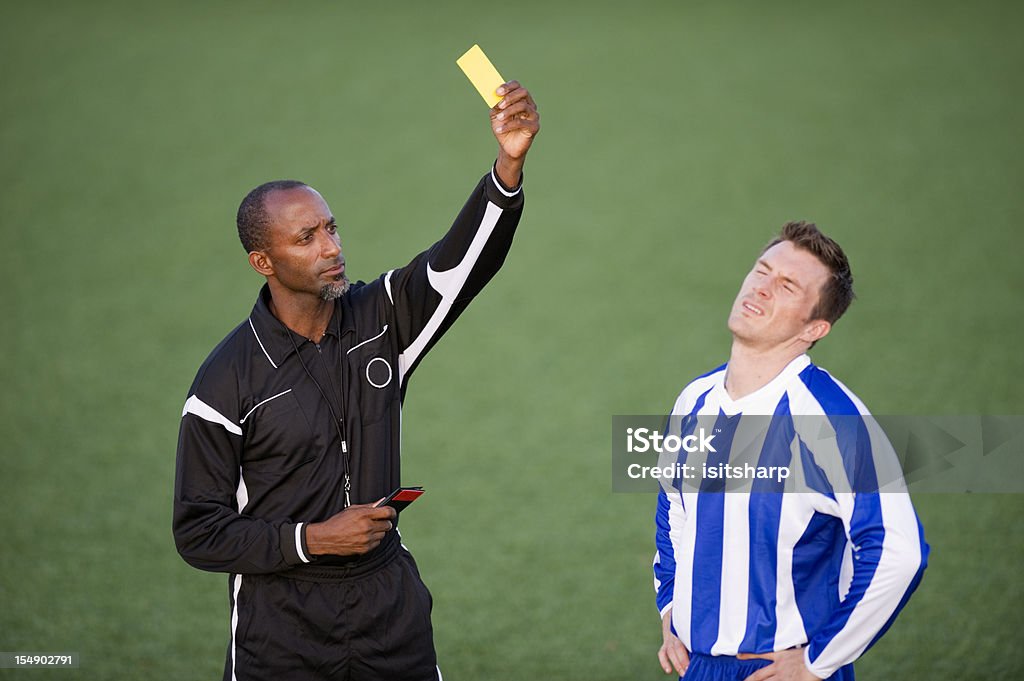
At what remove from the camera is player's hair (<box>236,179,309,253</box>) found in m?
3.57

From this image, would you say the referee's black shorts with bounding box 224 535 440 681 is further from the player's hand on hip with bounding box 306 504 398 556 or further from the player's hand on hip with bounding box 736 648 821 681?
the player's hand on hip with bounding box 736 648 821 681

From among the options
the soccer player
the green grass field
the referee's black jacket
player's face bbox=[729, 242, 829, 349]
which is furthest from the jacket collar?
the green grass field

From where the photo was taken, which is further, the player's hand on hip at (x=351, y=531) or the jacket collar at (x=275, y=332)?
the jacket collar at (x=275, y=332)

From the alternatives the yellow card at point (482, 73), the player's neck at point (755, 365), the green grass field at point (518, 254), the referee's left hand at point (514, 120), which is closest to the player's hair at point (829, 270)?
the player's neck at point (755, 365)

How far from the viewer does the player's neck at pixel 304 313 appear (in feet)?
11.6

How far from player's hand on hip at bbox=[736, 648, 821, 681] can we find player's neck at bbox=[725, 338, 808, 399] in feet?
2.06

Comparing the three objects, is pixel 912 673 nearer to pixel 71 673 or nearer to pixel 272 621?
pixel 272 621

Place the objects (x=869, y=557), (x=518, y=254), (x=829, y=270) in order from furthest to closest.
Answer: (x=518, y=254) < (x=829, y=270) < (x=869, y=557)

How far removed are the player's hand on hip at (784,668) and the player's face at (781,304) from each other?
738 millimetres

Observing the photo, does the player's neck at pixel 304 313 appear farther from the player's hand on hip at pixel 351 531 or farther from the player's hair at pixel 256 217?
the player's hand on hip at pixel 351 531

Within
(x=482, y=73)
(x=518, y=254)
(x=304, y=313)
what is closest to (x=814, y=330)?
(x=482, y=73)

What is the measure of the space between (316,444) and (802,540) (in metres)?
1.26

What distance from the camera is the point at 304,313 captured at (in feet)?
11.6

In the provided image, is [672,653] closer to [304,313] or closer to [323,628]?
[323,628]
